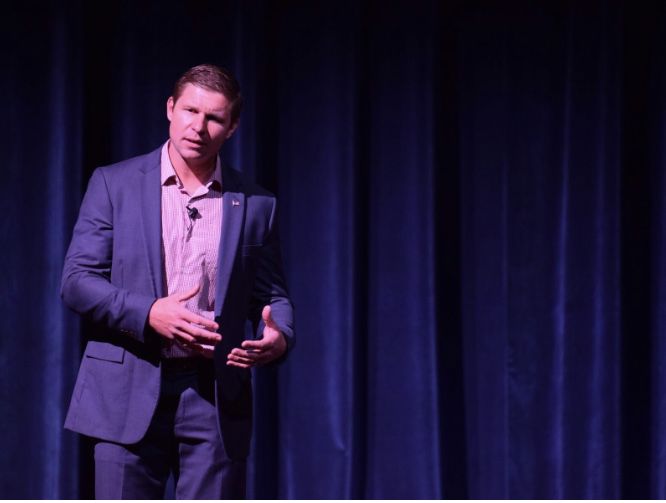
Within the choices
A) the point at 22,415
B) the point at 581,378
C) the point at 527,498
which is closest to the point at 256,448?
the point at 22,415

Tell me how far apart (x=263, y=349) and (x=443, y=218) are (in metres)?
1.49

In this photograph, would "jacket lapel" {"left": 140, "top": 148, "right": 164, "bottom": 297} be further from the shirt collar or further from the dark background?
the dark background

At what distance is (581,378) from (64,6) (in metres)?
2.21

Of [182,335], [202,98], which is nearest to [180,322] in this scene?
[182,335]

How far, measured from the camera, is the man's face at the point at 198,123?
189 cm

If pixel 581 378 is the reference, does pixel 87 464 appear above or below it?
below

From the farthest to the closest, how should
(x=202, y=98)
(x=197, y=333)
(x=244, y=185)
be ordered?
(x=244, y=185)
(x=202, y=98)
(x=197, y=333)

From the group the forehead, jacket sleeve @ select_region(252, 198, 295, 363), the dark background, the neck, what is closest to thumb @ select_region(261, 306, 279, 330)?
jacket sleeve @ select_region(252, 198, 295, 363)

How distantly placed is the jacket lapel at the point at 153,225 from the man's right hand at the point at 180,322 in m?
0.10

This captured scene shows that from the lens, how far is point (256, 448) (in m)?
3.01

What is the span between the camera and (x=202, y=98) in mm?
1909

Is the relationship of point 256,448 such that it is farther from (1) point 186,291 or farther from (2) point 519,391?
(1) point 186,291

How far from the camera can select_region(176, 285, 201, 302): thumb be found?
5.68 feet

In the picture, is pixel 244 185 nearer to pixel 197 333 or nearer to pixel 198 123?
pixel 198 123
